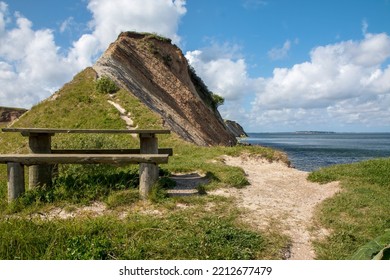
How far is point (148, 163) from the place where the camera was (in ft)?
25.2

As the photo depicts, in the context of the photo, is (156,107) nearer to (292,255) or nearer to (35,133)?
(35,133)

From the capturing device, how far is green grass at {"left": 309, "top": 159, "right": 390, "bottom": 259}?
581 cm

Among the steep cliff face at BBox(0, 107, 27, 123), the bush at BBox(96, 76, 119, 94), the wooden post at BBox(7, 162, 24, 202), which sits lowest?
the wooden post at BBox(7, 162, 24, 202)

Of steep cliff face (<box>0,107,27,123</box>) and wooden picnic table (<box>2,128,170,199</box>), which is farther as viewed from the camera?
steep cliff face (<box>0,107,27,123</box>)

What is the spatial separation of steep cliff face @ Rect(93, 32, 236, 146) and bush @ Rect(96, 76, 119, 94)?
96 centimetres

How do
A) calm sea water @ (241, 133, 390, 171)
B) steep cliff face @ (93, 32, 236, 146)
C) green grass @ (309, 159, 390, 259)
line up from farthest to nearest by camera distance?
calm sea water @ (241, 133, 390, 171)
steep cliff face @ (93, 32, 236, 146)
green grass @ (309, 159, 390, 259)

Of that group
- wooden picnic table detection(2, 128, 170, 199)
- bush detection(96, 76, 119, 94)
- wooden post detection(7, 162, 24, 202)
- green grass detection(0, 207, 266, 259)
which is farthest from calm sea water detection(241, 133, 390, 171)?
wooden post detection(7, 162, 24, 202)

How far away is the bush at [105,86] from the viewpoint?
2327cm

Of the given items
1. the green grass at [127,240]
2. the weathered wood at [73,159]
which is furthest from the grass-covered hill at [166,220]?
the weathered wood at [73,159]

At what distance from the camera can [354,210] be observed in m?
7.47

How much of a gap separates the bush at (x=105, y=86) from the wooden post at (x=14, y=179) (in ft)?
54.2

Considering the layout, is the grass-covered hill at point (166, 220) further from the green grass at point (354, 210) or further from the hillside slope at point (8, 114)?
the hillside slope at point (8, 114)

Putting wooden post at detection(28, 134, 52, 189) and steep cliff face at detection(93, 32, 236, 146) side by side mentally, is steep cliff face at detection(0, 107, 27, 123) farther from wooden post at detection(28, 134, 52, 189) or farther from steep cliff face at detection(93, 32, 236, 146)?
wooden post at detection(28, 134, 52, 189)
